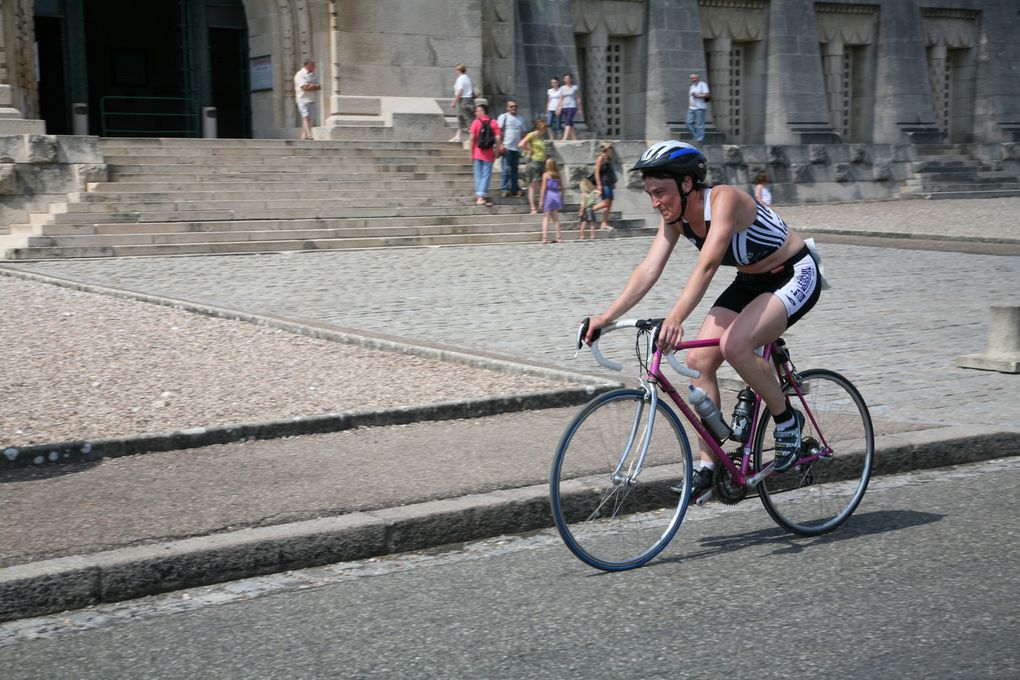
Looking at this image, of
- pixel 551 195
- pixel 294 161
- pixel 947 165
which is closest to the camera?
pixel 551 195

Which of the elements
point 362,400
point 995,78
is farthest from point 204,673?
point 995,78

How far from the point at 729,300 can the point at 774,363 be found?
36 centimetres

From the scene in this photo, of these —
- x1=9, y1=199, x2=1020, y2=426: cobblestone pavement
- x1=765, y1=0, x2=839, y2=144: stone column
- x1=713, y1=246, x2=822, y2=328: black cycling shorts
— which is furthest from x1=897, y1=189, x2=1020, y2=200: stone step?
x1=713, y1=246, x2=822, y2=328: black cycling shorts

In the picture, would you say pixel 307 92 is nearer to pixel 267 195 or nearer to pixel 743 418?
pixel 267 195

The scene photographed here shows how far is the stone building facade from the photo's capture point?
1056 inches

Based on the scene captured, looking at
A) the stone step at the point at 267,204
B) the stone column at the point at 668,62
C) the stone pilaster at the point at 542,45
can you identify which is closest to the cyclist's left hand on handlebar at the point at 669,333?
the stone step at the point at 267,204

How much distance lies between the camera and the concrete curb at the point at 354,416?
651cm

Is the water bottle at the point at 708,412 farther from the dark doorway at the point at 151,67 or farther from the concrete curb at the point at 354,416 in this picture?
the dark doorway at the point at 151,67

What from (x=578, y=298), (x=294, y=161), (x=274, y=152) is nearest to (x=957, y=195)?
(x=294, y=161)

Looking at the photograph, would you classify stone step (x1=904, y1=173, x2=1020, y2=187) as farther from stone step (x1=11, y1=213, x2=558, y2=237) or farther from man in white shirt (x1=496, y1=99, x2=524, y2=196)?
stone step (x1=11, y1=213, x2=558, y2=237)

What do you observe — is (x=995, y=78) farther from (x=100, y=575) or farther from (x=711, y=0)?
(x=100, y=575)

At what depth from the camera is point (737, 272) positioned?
529cm

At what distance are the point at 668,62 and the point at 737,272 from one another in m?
28.5

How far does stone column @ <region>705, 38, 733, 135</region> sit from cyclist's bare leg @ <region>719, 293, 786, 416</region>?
29957 mm
